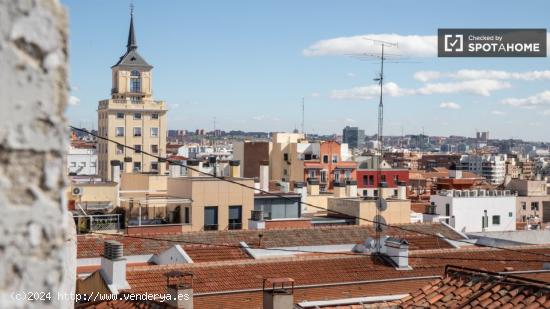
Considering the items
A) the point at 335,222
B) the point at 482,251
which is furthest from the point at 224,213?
the point at 482,251

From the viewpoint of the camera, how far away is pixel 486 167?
150 metres

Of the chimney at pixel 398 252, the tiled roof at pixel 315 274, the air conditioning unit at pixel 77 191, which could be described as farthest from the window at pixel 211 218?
the chimney at pixel 398 252

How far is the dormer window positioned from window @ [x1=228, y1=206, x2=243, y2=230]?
32.2 meters

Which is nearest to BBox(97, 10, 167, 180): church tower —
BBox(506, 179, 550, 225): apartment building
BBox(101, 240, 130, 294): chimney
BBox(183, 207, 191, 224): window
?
BBox(506, 179, 550, 225): apartment building

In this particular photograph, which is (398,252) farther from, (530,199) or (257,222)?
(530,199)

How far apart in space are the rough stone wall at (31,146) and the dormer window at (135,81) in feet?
189

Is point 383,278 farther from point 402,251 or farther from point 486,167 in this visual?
point 486,167

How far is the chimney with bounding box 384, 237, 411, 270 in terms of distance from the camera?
61.0 ft

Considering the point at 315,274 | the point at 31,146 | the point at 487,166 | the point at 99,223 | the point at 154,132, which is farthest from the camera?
the point at 487,166

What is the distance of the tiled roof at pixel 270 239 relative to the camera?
64.0 feet

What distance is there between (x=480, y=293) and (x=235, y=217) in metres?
18.8

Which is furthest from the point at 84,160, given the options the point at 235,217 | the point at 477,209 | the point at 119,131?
the point at 235,217

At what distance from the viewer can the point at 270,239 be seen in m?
21.6

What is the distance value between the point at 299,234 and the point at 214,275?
6557 millimetres
